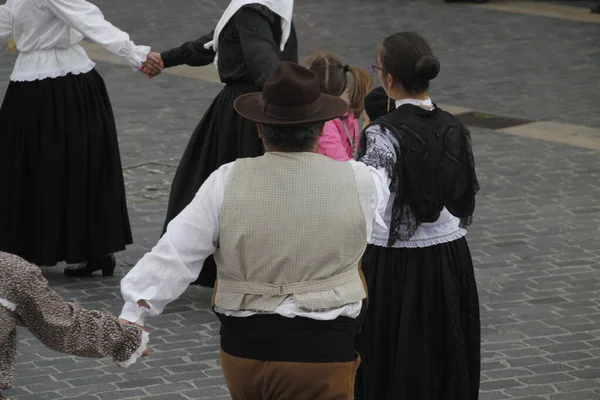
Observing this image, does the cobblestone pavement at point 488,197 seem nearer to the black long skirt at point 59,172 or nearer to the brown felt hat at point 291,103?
the black long skirt at point 59,172

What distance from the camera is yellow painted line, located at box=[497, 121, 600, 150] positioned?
34.4 ft

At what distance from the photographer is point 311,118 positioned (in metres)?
3.89

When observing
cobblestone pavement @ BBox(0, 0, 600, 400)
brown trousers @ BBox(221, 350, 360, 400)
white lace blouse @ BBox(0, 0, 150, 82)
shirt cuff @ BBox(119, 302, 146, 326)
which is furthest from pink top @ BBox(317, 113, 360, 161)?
shirt cuff @ BBox(119, 302, 146, 326)

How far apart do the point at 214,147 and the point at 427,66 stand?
2299 millimetres

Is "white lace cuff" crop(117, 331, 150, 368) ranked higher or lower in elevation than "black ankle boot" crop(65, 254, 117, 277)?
higher

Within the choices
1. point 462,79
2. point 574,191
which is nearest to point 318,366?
point 574,191

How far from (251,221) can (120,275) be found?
3630mm

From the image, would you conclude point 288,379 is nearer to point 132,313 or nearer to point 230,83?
point 132,313

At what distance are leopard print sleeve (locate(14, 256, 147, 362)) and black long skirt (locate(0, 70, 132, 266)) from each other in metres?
3.47

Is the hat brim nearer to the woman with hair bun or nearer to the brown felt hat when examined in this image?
the brown felt hat

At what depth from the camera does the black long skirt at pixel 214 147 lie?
6.60 metres

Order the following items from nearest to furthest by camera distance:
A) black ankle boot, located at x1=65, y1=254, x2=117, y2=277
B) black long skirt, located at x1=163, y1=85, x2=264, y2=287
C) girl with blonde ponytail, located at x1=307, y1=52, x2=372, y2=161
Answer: girl with blonde ponytail, located at x1=307, y1=52, x2=372, y2=161 → black long skirt, located at x1=163, y1=85, x2=264, y2=287 → black ankle boot, located at x1=65, y1=254, x2=117, y2=277

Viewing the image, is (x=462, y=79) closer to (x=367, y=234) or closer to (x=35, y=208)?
(x=35, y=208)

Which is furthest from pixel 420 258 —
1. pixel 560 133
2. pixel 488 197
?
pixel 560 133
